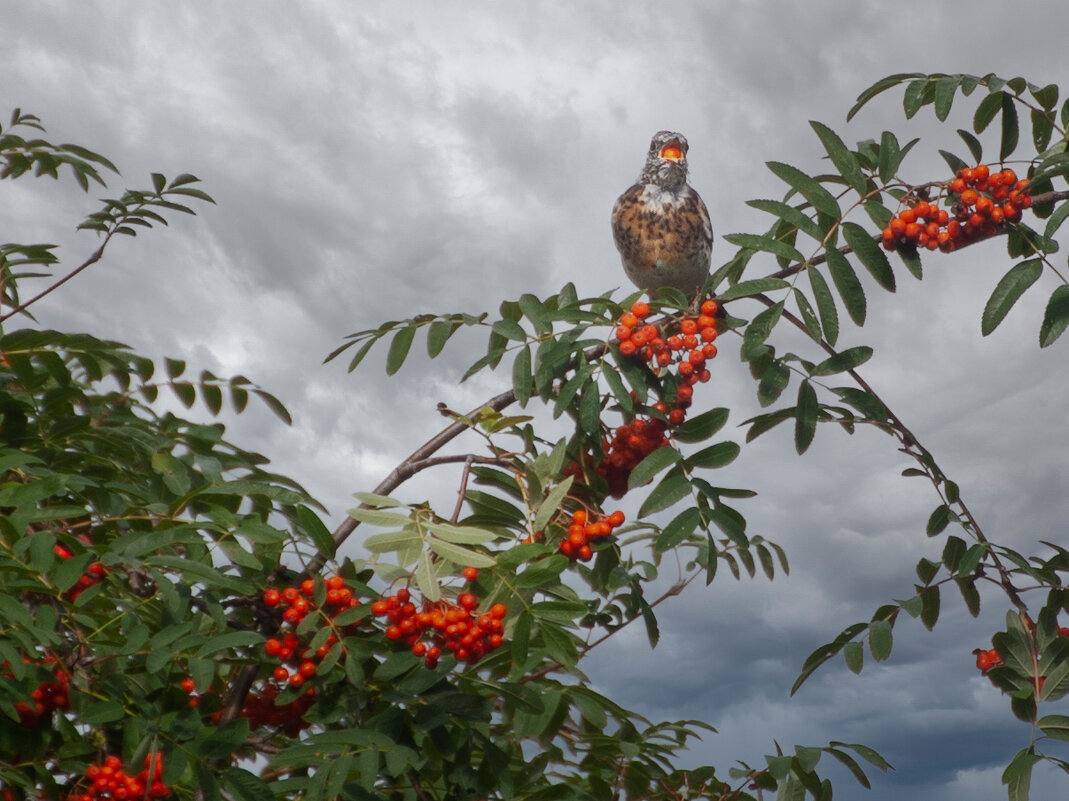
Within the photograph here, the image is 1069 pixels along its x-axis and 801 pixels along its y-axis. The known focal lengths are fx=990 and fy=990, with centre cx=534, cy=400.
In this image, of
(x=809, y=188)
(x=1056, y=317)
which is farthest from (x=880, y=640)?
(x=809, y=188)

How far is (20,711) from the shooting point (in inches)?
86.7

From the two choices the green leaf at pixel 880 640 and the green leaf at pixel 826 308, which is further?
the green leaf at pixel 880 640

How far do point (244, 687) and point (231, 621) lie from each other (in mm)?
160

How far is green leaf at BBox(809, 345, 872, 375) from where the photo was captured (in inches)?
97.3

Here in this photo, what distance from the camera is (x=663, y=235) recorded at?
3.94 m

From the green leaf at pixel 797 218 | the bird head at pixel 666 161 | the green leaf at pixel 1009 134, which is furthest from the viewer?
the bird head at pixel 666 161

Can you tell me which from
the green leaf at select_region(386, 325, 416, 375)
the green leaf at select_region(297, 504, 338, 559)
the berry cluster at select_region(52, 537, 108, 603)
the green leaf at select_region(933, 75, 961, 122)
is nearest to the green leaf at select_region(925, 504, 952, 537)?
the green leaf at select_region(933, 75, 961, 122)

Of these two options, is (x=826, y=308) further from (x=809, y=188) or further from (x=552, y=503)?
(x=552, y=503)

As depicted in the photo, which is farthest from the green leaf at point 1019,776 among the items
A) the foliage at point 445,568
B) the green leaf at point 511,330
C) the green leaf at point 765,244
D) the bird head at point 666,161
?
the bird head at point 666,161

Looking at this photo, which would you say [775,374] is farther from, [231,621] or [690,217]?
[690,217]

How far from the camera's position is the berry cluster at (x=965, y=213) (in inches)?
102

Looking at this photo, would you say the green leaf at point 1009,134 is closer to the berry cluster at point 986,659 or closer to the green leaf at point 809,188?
the green leaf at point 809,188

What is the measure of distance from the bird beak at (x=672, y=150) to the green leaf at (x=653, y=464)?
2.48m

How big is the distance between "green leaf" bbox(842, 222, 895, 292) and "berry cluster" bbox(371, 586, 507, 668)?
119 centimetres
